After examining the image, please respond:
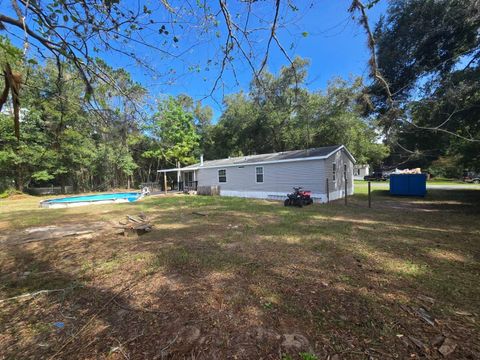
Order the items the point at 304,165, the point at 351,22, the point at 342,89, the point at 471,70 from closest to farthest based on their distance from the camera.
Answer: the point at 351,22 → the point at 471,70 → the point at 304,165 → the point at 342,89

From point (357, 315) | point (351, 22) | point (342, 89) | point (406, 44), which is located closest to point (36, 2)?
point (351, 22)

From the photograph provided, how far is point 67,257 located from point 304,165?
433 inches

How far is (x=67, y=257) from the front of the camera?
4.66 meters

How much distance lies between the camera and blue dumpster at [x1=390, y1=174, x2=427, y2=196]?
13.3m

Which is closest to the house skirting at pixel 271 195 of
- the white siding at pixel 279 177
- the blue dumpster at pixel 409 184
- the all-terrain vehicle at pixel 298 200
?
the white siding at pixel 279 177

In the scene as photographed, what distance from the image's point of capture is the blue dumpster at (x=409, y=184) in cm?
1326

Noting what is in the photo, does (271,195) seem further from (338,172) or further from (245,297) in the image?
(245,297)

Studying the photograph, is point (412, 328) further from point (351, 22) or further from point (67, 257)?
point (67, 257)

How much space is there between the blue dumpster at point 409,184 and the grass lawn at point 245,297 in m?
8.86

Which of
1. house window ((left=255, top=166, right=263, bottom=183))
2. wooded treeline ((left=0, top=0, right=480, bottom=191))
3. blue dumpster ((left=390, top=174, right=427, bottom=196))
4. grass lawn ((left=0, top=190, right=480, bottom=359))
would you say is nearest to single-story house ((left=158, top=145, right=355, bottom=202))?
house window ((left=255, top=166, right=263, bottom=183))

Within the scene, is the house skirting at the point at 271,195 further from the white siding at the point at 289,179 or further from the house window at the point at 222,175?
the house window at the point at 222,175

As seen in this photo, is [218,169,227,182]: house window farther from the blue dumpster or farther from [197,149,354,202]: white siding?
the blue dumpster

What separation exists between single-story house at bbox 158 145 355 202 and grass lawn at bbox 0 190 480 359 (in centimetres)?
673

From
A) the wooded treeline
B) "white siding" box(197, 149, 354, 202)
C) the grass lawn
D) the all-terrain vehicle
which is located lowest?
the grass lawn
